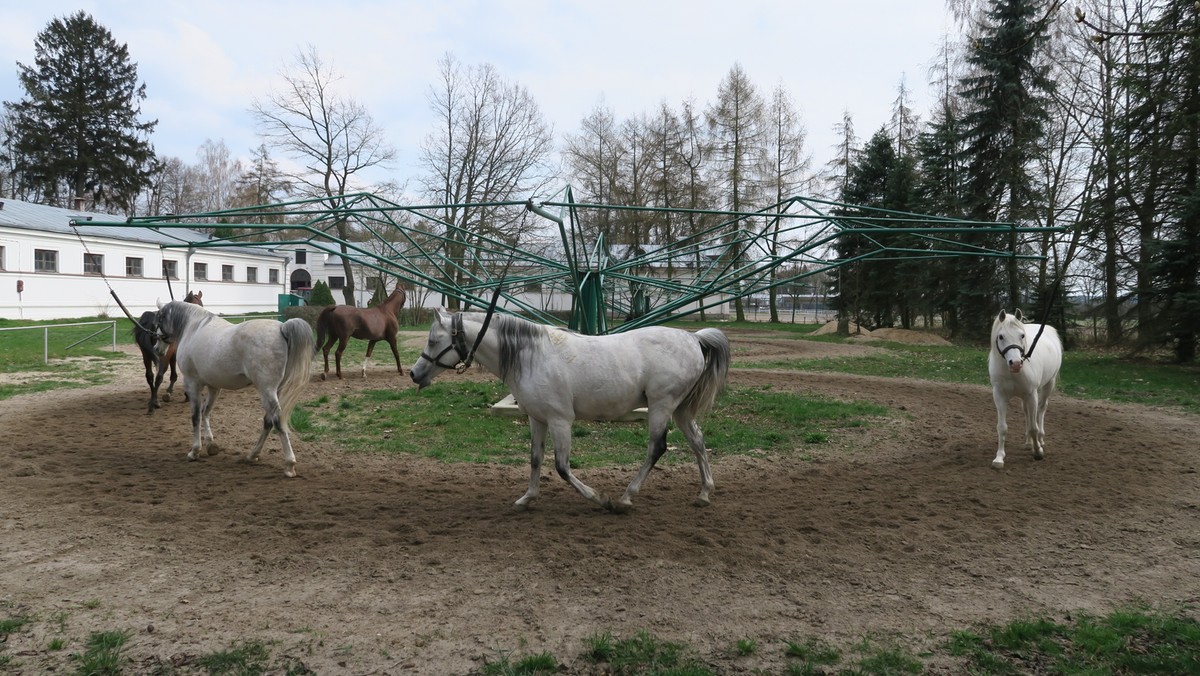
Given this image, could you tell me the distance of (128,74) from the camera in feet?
135

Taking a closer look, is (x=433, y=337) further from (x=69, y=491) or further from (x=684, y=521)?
(x=69, y=491)

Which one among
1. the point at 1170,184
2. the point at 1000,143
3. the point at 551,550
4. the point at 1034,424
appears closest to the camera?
the point at 551,550

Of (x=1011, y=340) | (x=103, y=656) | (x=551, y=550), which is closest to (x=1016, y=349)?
(x=1011, y=340)

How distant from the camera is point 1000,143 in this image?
24000mm

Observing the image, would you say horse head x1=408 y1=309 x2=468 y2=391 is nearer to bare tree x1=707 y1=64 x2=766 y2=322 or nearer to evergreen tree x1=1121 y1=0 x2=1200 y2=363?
evergreen tree x1=1121 y1=0 x2=1200 y2=363

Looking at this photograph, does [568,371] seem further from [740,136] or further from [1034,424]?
[740,136]

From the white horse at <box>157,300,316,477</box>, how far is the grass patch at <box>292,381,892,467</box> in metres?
1.10

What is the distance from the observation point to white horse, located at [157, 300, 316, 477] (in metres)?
6.48

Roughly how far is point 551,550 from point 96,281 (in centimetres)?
3237

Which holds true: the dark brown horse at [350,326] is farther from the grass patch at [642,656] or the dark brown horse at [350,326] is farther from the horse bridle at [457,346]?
the grass patch at [642,656]

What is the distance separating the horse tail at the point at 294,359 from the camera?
6559mm

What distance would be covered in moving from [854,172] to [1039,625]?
3250 centimetres

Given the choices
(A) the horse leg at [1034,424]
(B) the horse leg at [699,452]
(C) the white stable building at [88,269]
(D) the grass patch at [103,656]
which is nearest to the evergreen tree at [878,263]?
(A) the horse leg at [1034,424]

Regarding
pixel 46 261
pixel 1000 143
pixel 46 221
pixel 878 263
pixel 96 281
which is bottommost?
pixel 96 281
